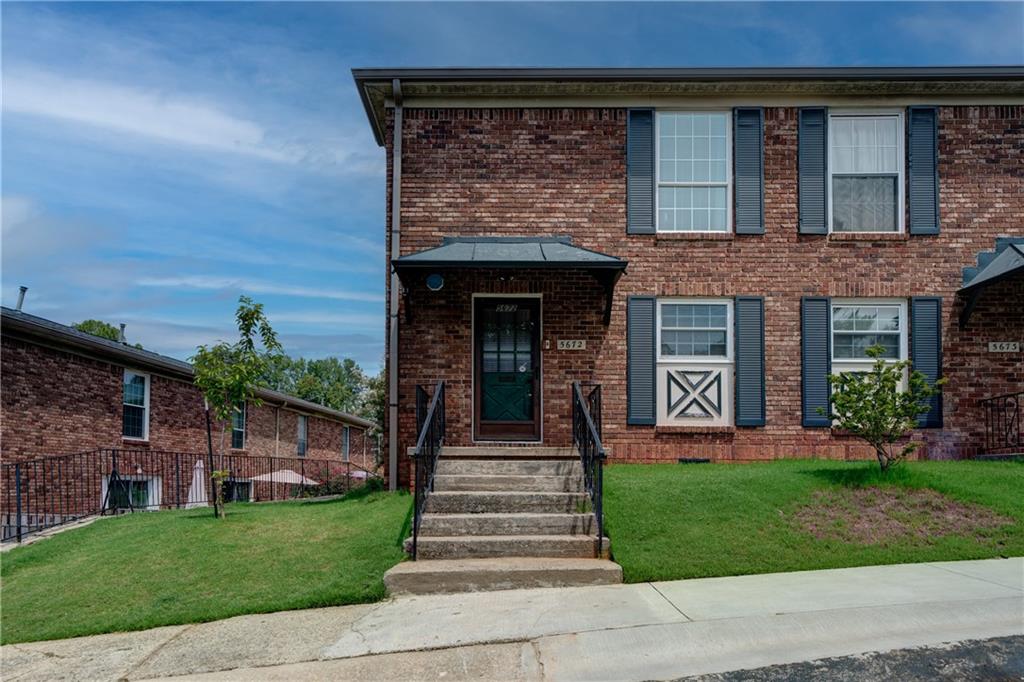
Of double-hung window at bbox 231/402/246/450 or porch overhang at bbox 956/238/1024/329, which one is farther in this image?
double-hung window at bbox 231/402/246/450

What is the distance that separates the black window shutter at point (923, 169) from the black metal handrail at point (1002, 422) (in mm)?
2595

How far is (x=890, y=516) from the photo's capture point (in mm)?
8977

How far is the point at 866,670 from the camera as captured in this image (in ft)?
17.2

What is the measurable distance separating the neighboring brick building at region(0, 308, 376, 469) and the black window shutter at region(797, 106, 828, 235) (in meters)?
8.79

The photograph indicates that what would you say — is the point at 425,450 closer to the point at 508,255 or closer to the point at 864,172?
the point at 508,255

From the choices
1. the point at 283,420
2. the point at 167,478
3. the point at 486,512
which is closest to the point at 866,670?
the point at 486,512

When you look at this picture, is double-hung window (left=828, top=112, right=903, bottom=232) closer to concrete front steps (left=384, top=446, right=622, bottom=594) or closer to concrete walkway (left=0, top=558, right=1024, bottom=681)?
concrete front steps (left=384, top=446, right=622, bottom=594)

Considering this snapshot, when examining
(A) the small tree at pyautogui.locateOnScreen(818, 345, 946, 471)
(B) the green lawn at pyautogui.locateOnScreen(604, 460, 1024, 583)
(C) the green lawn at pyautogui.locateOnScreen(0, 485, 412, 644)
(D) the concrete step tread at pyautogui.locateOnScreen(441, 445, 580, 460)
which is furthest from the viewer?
(D) the concrete step tread at pyautogui.locateOnScreen(441, 445, 580, 460)

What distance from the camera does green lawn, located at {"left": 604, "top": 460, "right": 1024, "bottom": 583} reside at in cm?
806

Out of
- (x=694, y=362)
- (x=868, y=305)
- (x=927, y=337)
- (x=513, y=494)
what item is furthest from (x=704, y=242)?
(x=513, y=494)

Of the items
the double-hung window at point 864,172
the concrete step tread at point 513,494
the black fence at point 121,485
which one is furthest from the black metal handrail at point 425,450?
the double-hung window at point 864,172

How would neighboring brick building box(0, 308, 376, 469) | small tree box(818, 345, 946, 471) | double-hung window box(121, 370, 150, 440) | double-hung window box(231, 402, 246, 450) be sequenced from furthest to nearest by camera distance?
1. double-hung window box(231, 402, 246, 450)
2. double-hung window box(121, 370, 150, 440)
3. neighboring brick building box(0, 308, 376, 469)
4. small tree box(818, 345, 946, 471)

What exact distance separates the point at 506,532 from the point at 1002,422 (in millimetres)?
7964

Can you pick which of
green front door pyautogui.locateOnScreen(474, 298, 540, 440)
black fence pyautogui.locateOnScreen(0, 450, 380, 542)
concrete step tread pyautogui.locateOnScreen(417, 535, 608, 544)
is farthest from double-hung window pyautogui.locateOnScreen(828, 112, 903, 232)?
black fence pyautogui.locateOnScreen(0, 450, 380, 542)
